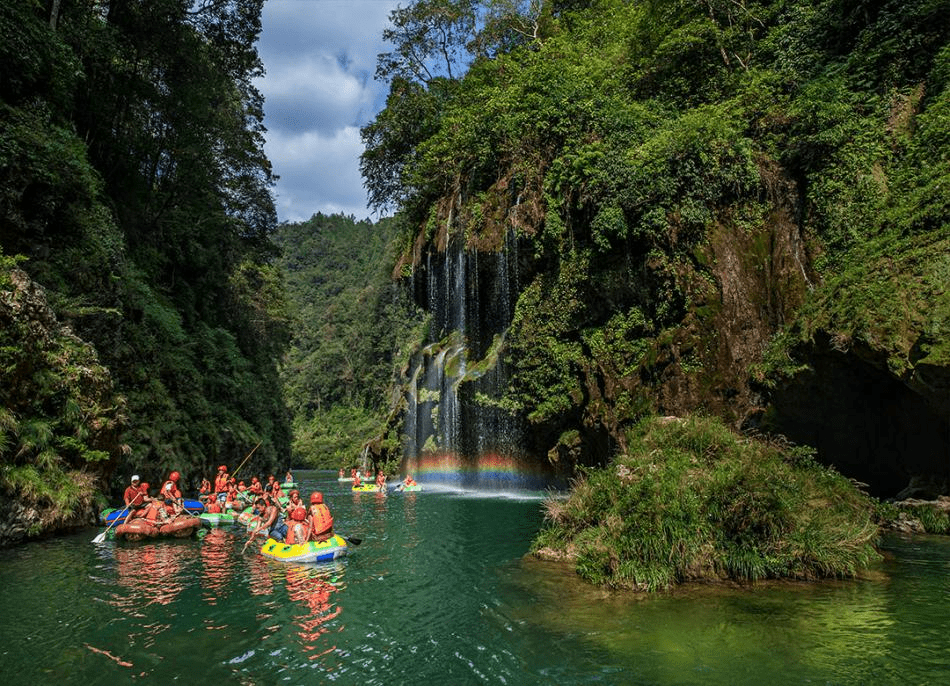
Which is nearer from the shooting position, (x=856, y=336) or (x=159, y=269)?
(x=856, y=336)

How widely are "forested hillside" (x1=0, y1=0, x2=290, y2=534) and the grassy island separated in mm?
12241

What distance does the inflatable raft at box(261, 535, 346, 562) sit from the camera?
450 inches

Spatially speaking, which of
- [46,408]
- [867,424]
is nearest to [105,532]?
[46,408]

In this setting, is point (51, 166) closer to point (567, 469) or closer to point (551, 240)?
point (551, 240)

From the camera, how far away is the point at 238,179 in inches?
1362

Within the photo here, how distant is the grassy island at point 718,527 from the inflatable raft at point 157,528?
35.2 feet

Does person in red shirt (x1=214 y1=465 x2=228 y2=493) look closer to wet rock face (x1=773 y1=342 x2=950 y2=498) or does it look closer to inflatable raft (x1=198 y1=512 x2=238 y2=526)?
inflatable raft (x1=198 y1=512 x2=238 y2=526)

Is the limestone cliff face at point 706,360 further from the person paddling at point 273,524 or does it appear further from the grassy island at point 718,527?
the person paddling at point 273,524

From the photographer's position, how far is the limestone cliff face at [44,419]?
11805mm

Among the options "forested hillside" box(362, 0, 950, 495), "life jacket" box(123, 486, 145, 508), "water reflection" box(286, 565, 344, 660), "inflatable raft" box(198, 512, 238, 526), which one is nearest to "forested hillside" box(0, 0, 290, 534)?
"life jacket" box(123, 486, 145, 508)

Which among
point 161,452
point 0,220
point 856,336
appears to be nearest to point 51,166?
point 0,220

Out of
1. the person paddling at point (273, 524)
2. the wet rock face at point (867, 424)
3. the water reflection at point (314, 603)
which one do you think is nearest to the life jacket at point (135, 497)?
the person paddling at point (273, 524)

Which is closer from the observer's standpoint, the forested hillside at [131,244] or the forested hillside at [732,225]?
the forested hillside at [732,225]

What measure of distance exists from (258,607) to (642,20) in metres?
25.5
